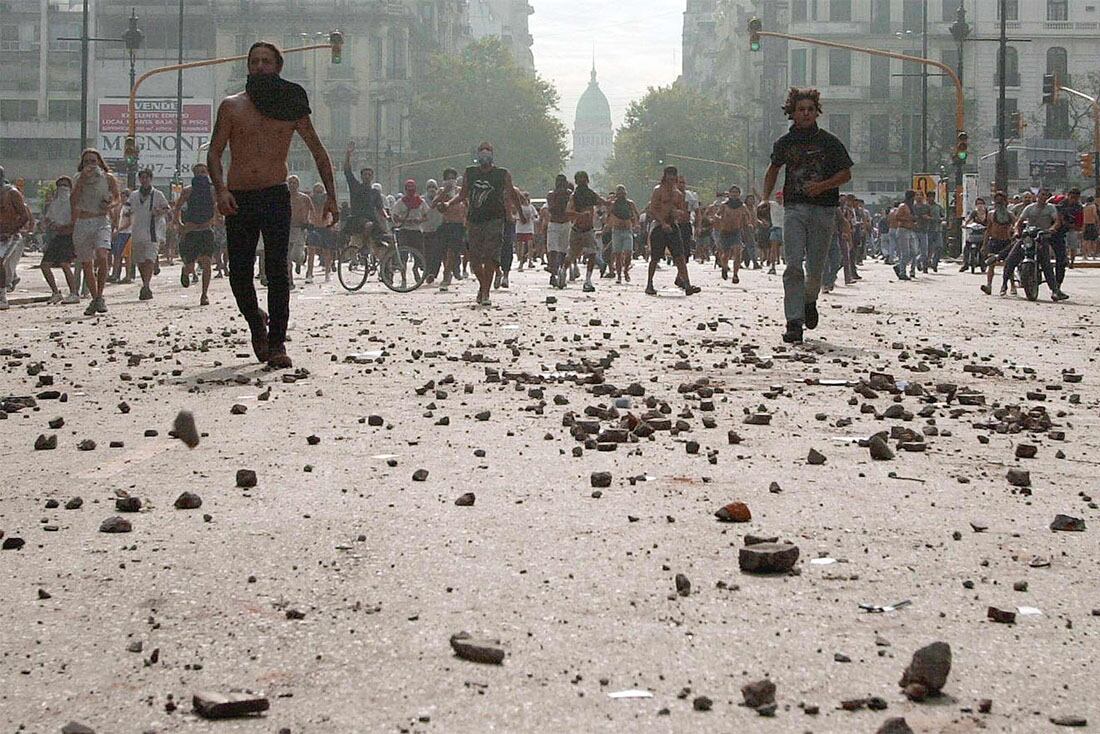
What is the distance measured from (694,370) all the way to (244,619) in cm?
717

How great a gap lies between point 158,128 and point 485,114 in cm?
4487

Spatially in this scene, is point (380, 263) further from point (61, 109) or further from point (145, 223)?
point (61, 109)

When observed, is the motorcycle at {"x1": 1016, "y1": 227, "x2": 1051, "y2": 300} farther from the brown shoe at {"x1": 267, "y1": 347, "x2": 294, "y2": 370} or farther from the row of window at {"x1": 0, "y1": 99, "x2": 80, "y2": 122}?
the row of window at {"x1": 0, "y1": 99, "x2": 80, "y2": 122}

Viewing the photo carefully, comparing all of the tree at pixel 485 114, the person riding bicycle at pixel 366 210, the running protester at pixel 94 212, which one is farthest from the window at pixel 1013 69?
the running protester at pixel 94 212

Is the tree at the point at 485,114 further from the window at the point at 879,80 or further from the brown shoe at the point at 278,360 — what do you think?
the brown shoe at the point at 278,360

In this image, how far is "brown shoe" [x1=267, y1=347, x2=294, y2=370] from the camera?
1097 centimetres

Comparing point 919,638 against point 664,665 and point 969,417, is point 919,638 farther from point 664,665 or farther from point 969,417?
point 969,417

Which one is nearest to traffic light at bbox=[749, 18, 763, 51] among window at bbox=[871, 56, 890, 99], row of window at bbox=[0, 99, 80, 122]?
window at bbox=[871, 56, 890, 99]

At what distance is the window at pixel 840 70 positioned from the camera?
4085 inches

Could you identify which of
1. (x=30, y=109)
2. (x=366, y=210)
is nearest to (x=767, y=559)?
(x=366, y=210)

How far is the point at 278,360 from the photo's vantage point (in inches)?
432

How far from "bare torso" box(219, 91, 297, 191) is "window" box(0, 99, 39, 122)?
327 feet

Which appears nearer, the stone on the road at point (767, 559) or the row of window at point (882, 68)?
the stone on the road at point (767, 559)

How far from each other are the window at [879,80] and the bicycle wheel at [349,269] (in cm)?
8085
